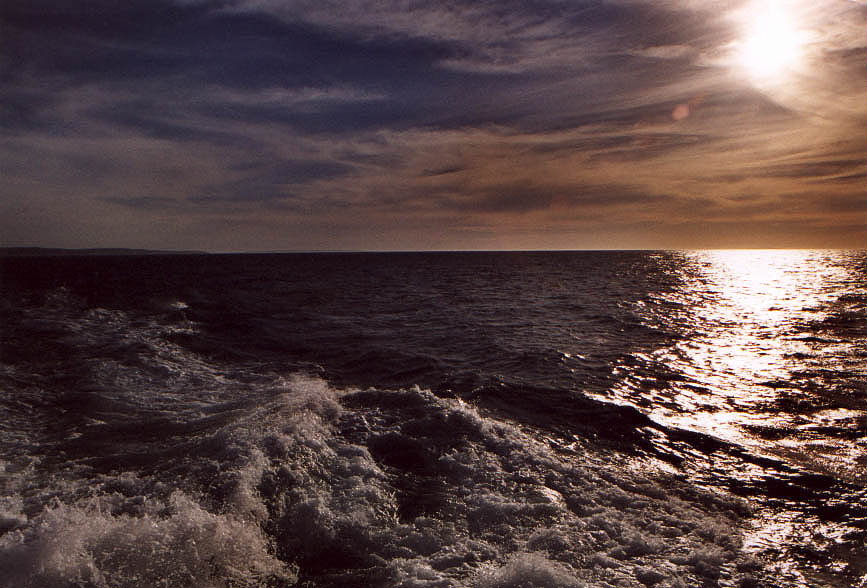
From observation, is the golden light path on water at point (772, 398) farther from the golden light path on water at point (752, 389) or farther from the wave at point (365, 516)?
the wave at point (365, 516)

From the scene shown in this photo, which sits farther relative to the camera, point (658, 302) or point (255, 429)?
point (658, 302)

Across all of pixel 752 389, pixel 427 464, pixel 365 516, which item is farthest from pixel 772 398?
pixel 365 516

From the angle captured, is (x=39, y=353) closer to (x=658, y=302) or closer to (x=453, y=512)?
(x=453, y=512)

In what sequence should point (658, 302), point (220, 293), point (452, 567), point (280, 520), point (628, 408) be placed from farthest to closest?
point (220, 293)
point (658, 302)
point (628, 408)
point (280, 520)
point (452, 567)

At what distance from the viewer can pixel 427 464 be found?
7664 mm

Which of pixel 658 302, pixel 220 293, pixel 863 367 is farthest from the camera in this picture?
pixel 220 293

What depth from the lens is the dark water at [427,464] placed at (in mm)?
5094

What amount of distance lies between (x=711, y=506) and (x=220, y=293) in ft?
129

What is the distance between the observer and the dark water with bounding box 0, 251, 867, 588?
5.09 m

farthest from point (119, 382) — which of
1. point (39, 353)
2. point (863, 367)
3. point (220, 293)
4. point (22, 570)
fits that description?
point (220, 293)

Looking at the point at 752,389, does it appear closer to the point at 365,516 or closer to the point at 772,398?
the point at 772,398

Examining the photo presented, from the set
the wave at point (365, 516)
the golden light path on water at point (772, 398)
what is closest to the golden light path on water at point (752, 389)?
the golden light path on water at point (772, 398)

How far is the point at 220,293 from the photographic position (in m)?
38.9

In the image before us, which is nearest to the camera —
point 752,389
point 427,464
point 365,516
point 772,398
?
point 365,516
